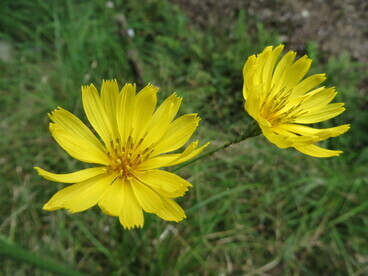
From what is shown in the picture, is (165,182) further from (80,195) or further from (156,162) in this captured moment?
(80,195)

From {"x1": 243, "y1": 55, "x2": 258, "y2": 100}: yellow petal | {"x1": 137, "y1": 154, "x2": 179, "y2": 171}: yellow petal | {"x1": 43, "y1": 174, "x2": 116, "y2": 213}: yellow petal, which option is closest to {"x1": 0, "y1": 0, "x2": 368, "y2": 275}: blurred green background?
{"x1": 137, "y1": 154, "x2": 179, "y2": 171}: yellow petal

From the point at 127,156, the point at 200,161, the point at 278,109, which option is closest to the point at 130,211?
the point at 127,156

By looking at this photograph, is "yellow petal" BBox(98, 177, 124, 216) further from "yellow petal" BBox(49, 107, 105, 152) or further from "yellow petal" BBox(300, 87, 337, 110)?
"yellow petal" BBox(300, 87, 337, 110)

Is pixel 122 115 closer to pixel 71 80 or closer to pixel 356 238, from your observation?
pixel 71 80

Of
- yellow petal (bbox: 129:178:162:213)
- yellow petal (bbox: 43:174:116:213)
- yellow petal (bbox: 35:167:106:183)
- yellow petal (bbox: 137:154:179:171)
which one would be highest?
yellow petal (bbox: 35:167:106:183)

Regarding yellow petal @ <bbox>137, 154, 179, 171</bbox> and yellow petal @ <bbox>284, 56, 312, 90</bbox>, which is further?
yellow petal @ <bbox>284, 56, 312, 90</bbox>

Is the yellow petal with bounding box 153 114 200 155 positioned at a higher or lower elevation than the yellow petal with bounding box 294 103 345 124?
higher
